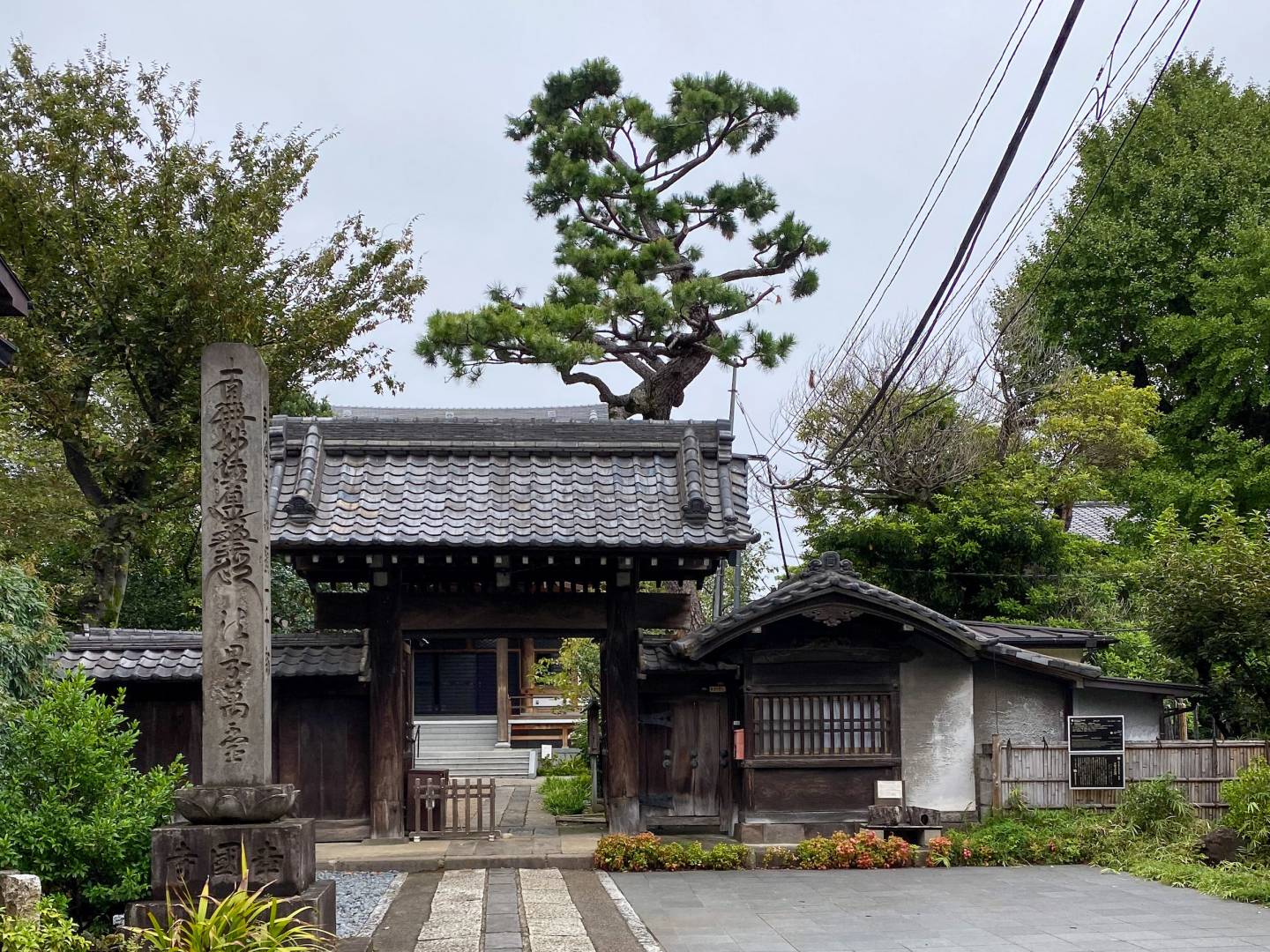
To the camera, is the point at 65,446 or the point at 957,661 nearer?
the point at 957,661

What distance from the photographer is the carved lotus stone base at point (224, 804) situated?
8.96 metres

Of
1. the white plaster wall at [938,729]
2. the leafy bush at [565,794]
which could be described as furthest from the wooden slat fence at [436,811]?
the white plaster wall at [938,729]

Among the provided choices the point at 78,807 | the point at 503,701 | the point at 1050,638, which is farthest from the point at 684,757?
the point at 503,701

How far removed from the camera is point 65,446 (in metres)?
22.2

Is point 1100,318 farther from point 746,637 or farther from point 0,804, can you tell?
point 0,804

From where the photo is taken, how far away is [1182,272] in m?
31.7

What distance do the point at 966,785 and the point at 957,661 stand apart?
1.69m

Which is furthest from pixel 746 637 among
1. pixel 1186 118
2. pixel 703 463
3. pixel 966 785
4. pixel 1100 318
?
pixel 1186 118


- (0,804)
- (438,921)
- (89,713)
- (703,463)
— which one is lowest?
(438,921)

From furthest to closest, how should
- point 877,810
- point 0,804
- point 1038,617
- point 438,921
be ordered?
point 1038,617, point 877,810, point 438,921, point 0,804

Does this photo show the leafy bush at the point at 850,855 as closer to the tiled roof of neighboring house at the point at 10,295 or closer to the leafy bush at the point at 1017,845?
the leafy bush at the point at 1017,845

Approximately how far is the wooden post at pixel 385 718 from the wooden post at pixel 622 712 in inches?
108

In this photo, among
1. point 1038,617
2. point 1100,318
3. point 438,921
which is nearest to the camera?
point 438,921

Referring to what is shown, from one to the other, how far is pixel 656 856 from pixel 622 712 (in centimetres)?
221
